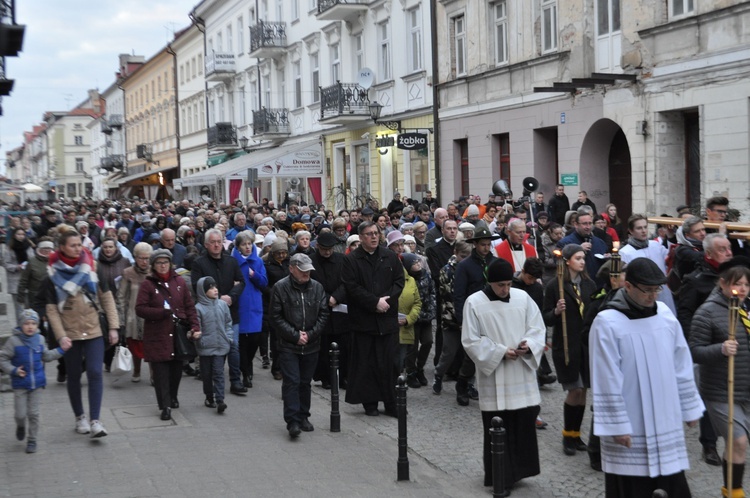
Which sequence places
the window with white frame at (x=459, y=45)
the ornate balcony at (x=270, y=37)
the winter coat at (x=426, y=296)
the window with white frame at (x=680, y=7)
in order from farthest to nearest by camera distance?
the ornate balcony at (x=270, y=37), the window with white frame at (x=459, y=45), the window with white frame at (x=680, y=7), the winter coat at (x=426, y=296)

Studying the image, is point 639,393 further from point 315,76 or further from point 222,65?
point 222,65

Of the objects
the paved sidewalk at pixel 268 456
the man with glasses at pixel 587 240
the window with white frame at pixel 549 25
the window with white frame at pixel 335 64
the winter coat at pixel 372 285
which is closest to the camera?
the paved sidewalk at pixel 268 456

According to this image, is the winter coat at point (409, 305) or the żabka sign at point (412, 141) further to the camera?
the żabka sign at point (412, 141)

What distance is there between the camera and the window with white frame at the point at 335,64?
34.1 m

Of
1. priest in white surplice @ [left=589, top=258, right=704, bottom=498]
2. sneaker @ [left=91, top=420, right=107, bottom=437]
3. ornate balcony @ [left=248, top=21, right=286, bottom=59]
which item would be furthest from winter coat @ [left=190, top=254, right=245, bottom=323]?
ornate balcony @ [left=248, top=21, right=286, bottom=59]

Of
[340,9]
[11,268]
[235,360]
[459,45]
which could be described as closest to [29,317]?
[235,360]

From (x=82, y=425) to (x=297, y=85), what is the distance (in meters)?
31.2

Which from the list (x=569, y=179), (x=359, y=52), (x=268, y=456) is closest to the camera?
(x=268, y=456)

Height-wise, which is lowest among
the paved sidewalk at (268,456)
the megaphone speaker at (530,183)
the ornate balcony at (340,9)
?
the paved sidewalk at (268,456)

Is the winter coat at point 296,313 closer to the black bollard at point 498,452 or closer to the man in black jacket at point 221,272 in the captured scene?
the man in black jacket at point 221,272

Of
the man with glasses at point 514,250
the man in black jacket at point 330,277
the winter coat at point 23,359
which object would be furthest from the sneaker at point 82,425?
the man with glasses at point 514,250

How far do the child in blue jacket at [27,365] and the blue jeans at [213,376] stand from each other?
206 cm

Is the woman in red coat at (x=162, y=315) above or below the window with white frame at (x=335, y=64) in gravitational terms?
below

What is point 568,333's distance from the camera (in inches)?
330
